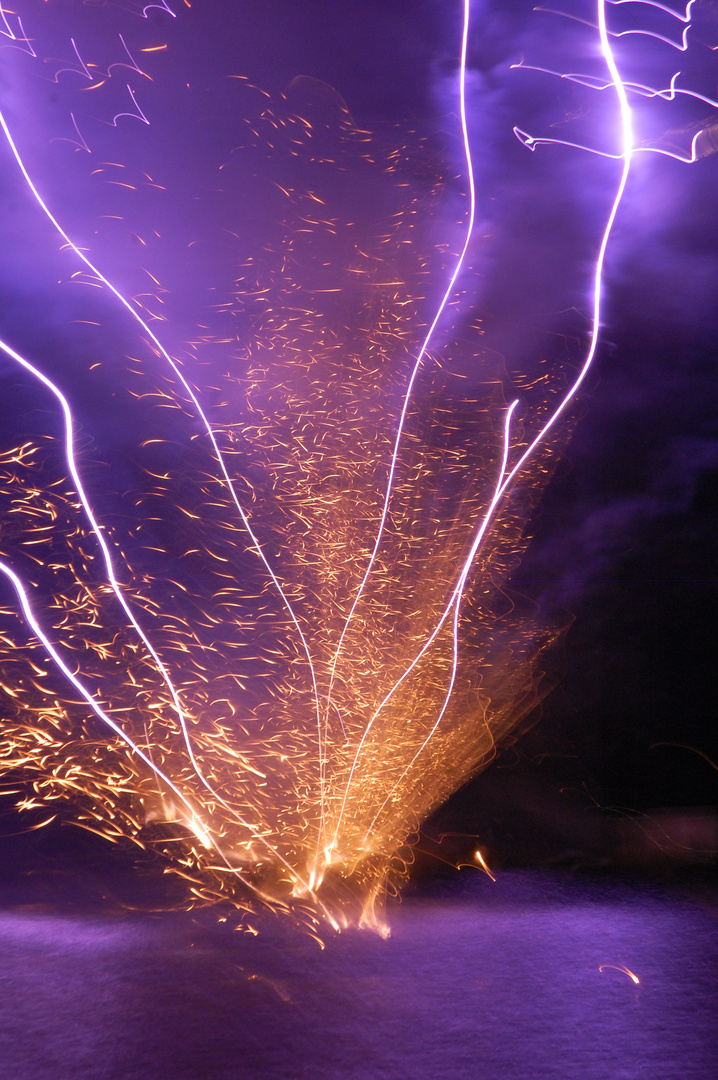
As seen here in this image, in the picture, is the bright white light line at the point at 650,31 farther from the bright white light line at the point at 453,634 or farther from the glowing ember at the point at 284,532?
the bright white light line at the point at 453,634

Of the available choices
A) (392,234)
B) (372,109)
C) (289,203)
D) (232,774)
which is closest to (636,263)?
(392,234)

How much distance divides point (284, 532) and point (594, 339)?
1049mm

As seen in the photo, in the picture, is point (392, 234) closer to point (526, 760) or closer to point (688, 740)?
point (526, 760)

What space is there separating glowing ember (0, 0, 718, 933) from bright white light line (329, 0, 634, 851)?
15 millimetres

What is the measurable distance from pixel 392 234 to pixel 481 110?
0.34 meters

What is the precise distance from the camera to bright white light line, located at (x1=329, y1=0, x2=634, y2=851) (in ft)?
4.16

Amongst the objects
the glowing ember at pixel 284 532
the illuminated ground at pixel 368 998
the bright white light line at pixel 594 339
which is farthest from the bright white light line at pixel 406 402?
the illuminated ground at pixel 368 998

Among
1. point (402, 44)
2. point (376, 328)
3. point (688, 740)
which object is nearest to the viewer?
point (402, 44)

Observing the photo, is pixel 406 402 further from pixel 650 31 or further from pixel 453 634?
Answer: pixel 650 31

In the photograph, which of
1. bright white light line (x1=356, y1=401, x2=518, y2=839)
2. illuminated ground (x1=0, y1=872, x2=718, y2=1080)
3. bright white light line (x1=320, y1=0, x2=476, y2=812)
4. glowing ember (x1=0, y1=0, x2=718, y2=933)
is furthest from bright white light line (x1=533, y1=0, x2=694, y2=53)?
illuminated ground (x1=0, y1=872, x2=718, y2=1080)

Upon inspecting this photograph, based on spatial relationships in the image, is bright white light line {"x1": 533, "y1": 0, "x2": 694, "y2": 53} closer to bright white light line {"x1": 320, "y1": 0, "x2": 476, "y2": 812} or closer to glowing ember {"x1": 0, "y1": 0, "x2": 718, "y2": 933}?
glowing ember {"x1": 0, "y1": 0, "x2": 718, "y2": 933}

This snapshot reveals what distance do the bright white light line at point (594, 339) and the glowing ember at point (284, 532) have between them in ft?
0.05

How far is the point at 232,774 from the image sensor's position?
130 centimetres

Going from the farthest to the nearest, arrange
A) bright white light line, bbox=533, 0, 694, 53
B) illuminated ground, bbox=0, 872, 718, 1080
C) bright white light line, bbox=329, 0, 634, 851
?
bright white light line, bbox=533, 0, 694, 53
bright white light line, bbox=329, 0, 634, 851
illuminated ground, bbox=0, 872, 718, 1080
